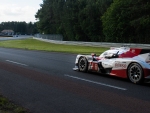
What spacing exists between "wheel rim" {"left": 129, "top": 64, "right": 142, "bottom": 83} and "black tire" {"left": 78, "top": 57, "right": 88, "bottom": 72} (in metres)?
2.77

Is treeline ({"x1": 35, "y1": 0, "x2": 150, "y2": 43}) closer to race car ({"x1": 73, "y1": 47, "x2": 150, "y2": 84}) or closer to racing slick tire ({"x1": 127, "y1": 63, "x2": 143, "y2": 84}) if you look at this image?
race car ({"x1": 73, "y1": 47, "x2": 150, "y2": 84})

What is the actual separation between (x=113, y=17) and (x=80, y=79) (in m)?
47.1

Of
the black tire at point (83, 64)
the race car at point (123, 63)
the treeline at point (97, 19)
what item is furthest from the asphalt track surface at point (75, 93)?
the treeline at point (97, 19)

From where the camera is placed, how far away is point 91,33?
68.1 metres

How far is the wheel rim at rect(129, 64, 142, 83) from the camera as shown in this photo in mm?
8586

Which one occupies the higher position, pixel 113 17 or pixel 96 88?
pixel 113 17

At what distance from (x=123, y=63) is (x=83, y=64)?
265 centimetres

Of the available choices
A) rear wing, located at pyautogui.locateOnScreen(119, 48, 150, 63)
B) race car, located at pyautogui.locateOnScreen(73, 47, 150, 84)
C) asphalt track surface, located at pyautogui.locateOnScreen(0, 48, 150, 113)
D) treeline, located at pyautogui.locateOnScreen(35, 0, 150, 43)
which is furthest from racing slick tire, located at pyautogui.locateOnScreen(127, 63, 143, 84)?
treeline, located at pyautogui.locateOnScreen(35, 0, 150, 43)

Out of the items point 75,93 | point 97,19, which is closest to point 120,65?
point 75,93

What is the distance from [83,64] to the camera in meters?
11.5

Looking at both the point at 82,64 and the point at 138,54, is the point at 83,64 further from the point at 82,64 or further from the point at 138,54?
the point at 138,54

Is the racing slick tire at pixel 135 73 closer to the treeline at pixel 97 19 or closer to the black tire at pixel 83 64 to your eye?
the black tire at pixel 83 64

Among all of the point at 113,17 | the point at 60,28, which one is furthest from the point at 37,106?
the point at 60,28

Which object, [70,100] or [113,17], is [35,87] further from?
[113,17]
